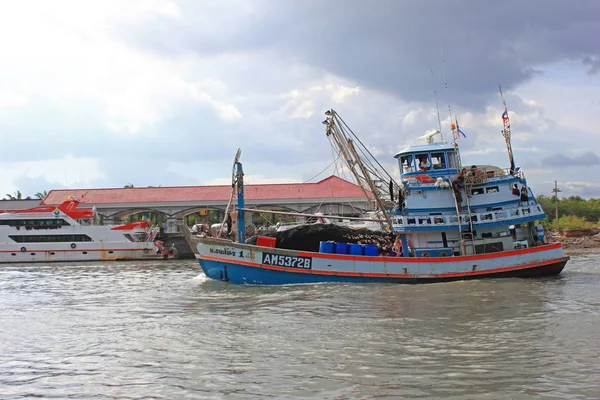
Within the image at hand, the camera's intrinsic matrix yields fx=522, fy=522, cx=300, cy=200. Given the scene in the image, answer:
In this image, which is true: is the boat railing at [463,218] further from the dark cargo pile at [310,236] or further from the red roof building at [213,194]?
the red roof building at [213,194]

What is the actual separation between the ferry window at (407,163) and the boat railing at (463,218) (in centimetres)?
235

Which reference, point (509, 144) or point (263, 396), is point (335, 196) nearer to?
point (509, 144)

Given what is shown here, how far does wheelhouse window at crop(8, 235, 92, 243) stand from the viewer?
45719mm

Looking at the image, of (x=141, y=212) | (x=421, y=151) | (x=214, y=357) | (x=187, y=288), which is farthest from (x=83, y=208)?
(x=214, y=357)

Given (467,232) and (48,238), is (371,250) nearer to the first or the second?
(467,232)

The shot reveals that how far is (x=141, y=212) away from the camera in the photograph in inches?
2173

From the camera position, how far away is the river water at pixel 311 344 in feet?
26.6

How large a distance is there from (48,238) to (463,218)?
123 feet

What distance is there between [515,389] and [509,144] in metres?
18.2

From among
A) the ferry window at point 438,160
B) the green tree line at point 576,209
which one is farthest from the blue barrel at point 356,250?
the green tree line at point 576,209

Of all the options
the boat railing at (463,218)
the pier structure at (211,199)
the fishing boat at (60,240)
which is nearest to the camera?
the boat railing at (463,218)

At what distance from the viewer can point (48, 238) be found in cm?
4591

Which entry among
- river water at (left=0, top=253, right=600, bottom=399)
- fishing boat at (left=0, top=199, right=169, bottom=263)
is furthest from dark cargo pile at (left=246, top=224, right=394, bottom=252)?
fishing boat at (left=0, top=199, right=169, bottom=263)

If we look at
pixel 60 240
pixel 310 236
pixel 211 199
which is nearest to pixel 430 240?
pixel 310 236
